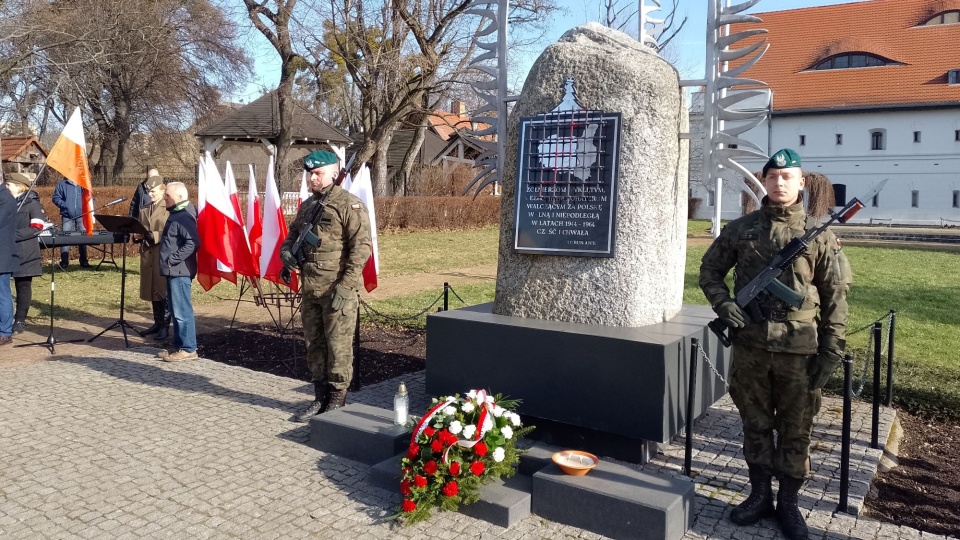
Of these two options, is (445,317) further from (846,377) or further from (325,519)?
(846,377)

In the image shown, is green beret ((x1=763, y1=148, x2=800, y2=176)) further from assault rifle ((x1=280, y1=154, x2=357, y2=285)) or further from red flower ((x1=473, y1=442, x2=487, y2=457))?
assault rifle ((x1=280, y1=154, x2=357, y2=285))

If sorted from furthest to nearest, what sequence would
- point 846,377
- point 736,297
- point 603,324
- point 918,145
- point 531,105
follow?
point 918,145 < point 531,105 < point 603,324 < point 846,377 < point 736,297

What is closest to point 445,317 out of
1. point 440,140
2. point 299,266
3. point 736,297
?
point 299,266

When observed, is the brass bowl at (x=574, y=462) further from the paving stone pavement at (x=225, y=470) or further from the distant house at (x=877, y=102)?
the distant house at (x=877, y=102)

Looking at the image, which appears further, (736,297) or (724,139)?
(724,139)

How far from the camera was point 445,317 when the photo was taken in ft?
18.1

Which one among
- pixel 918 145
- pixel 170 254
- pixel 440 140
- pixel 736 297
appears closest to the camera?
pixel 736 297

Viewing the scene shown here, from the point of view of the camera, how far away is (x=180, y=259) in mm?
7352

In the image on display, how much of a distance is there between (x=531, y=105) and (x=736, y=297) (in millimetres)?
2319

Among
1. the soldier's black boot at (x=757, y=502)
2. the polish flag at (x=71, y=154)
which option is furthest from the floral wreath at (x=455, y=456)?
the polish flag at (x=71, y=154)

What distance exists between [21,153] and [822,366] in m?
30.2

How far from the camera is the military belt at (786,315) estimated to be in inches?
146

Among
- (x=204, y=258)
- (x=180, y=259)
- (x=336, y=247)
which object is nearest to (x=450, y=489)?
(x=336, y=247)

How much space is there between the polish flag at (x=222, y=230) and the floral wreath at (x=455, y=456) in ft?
13.8
